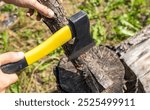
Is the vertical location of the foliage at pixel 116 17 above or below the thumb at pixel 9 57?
above

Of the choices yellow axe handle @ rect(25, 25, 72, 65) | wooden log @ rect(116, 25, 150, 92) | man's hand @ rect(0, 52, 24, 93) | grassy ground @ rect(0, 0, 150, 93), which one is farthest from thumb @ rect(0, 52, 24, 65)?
grassy ground @ rect(0, 0, 150, 93)

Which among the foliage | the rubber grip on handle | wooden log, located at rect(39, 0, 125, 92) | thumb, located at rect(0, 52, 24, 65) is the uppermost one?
the foliage

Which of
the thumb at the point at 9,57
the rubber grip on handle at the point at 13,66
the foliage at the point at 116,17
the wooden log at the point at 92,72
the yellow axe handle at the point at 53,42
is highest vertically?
the foliage at the point at 116,17

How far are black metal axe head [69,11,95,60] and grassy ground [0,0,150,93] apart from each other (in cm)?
110

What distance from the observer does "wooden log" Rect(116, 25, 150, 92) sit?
2826 millimetres

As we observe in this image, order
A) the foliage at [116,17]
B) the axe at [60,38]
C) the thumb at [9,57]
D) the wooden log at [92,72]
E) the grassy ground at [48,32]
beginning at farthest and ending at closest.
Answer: the foliage at [116,17] → the grassy ground at [48,32] → the wooden log at [92,72] → the axe at [60,38] → the thumb at [9,57]

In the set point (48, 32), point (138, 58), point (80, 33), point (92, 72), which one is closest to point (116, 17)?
point (48, 32)

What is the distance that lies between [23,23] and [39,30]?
210 millimetres

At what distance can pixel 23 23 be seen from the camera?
4.06 metres

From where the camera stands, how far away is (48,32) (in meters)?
3.96

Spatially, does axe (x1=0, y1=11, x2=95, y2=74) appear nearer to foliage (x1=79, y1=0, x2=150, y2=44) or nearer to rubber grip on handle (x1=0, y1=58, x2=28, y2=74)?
rubber grip on handle (x1=0, y1=58, x2=28, y2=74)

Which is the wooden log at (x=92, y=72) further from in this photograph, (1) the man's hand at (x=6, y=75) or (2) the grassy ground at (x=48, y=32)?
(2) the grassy ground at (x=48, y=32)

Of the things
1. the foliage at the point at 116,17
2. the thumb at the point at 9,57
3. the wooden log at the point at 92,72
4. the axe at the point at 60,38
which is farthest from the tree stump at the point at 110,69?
the foliage at the point at 116,17

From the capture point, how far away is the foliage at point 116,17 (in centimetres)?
382
